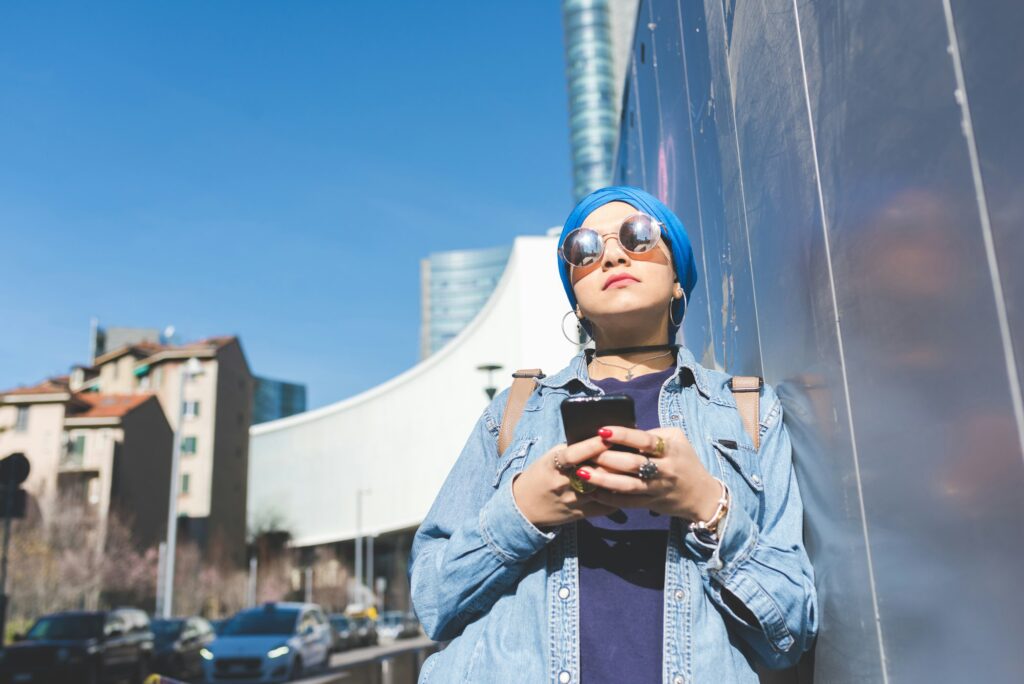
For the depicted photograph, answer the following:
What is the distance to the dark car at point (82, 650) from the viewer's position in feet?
46.2

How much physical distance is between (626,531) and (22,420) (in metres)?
54.0

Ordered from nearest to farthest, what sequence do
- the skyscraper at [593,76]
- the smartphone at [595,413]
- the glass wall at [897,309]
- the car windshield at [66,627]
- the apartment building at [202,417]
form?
the glass wall at [897,309]
the smartphone at [595,413]
the car windshield at [66,627]
the apartment building at [202,417]
the skyscraper at [593,76]

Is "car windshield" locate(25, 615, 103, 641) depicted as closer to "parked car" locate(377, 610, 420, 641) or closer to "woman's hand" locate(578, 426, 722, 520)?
"woman's hand" locate(578, 426, 722, 520)

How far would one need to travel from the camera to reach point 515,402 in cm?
212

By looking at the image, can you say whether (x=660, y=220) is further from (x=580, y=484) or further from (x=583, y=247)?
(x=580, y=484)

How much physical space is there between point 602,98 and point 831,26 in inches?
4023

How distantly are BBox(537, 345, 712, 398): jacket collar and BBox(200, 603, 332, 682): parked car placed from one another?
13497 mm

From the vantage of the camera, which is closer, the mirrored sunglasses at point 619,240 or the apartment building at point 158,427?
the mirrored sunglasses at point 619,240

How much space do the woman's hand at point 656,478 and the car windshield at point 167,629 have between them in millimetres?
19996

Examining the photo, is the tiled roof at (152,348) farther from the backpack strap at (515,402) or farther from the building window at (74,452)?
the backpack strap at (515,402)

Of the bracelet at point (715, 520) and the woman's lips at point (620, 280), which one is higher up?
the woman's lips at point (620, 280)

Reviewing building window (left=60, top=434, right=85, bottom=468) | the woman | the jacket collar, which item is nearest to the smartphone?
the woman

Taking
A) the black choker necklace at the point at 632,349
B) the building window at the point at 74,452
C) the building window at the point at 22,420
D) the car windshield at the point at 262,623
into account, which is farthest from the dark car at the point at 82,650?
the building window at the point at 22,420

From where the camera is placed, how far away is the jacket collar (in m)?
1.98
